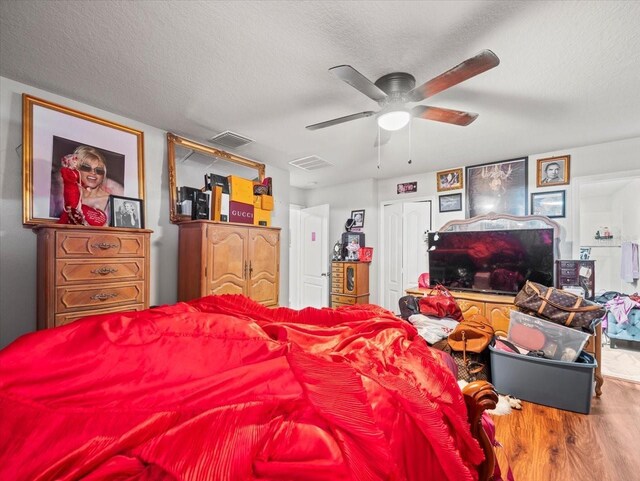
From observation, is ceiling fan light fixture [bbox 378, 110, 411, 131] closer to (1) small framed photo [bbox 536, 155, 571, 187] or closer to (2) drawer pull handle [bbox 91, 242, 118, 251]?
(2) drawer pull handle [bbox 91, 242, 118, 251]

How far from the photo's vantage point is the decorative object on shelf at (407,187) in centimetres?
434

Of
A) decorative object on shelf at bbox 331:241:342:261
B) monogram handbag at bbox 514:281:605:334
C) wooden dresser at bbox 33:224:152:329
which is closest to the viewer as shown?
wooden dresser at bbox 33:224:152:329

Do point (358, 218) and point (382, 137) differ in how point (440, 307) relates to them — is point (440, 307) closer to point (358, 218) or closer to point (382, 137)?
point (382, 137)

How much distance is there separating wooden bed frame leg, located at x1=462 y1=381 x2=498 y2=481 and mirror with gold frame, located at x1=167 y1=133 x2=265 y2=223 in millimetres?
2748

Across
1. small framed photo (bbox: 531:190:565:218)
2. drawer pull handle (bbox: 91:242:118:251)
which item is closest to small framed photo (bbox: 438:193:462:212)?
small framed photo (bbox: 531:190:565:218)

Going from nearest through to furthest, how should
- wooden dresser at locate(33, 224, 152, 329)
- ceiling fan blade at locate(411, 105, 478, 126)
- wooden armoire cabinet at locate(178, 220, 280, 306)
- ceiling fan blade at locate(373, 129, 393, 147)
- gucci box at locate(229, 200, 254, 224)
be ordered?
wooden dresser at locate(33, 224, 152, 329) < ceiling fan blade at locate(411, 105, 478, 126) < wooden armoire cabinet at locate(178, 220, 280, 306) < ceiling fan blade at locate(373, 129, 393, 147) < gucci box at locate(229, 200, 254, 224)

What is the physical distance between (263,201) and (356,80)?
6.40 feet

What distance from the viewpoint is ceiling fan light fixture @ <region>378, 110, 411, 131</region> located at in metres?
1.88

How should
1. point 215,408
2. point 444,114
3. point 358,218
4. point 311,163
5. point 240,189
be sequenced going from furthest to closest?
point 358,218
point 311,163
point 240,189
point 444,114
point 215,408

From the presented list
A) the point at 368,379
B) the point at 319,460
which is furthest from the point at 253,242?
the point at 319,460

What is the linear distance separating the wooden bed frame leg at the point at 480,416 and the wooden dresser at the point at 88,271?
224 centimetres

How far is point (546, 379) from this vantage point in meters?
2.10

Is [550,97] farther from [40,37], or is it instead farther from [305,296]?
[305,296]

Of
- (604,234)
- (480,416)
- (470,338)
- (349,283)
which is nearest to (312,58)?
(480,416)
